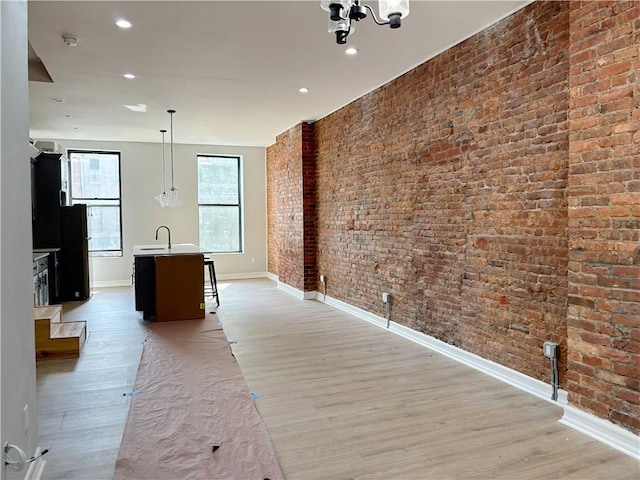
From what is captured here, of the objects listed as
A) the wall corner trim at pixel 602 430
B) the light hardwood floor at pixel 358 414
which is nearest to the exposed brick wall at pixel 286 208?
the light hardwood floor at pixel 358 414

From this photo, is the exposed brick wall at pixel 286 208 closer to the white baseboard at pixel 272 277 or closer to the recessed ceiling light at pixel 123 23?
the white baseboard at pixel 272 277

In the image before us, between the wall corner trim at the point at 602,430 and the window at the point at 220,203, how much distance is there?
25.2ft

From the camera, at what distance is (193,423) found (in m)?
2.78

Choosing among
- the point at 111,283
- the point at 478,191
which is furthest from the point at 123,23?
the point at 111,283

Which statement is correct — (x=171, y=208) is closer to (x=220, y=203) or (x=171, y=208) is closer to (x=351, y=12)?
(x=220, y=203)

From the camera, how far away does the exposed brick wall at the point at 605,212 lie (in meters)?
2.37

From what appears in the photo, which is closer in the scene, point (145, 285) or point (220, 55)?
point (220, 55)

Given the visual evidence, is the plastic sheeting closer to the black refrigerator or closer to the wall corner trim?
the wall corner trim

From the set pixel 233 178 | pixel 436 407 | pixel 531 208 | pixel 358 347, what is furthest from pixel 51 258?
pixel 531 208

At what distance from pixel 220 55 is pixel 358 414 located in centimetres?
332

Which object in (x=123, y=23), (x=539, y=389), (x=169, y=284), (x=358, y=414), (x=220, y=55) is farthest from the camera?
(x=169, y=284)

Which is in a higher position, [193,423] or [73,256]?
[73,256]

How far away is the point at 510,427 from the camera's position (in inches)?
107

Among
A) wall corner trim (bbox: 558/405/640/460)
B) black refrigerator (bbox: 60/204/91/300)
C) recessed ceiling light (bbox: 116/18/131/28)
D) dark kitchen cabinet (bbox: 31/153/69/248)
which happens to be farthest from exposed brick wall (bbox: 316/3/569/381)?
dark kitchen cabinet (bbox: 31/153/69/248)
